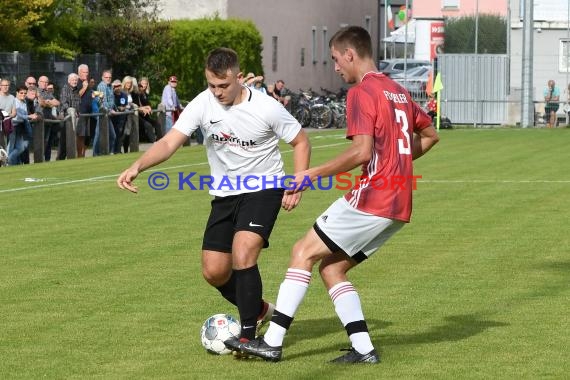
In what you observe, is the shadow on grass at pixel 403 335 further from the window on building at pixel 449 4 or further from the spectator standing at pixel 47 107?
the window on building at pixel 449 4

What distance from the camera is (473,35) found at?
209ft

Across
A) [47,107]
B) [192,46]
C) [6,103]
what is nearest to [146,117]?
[47,107]

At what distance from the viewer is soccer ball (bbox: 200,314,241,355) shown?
8922 mm

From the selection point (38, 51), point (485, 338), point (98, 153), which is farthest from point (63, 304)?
point (38, 51)

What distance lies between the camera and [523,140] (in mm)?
38469

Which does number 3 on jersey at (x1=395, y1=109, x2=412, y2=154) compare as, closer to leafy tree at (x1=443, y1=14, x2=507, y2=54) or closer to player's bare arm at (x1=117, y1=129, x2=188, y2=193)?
player's bare arm at (x1=117, y1=129, x2=188, y2=193)

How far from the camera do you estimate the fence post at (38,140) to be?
93.7ft

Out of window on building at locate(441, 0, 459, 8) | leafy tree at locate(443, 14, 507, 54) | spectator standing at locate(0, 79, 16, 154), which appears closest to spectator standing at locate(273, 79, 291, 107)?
spectator standing at locate(0, 79, 16, 154)

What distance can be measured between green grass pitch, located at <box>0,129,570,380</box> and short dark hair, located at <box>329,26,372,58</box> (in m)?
1.76

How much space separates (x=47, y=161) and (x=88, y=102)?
2.10 m

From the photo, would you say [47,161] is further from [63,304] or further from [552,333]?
[552,333]

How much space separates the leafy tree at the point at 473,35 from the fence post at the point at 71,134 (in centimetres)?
3504

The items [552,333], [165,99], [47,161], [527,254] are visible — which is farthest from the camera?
[165,99]

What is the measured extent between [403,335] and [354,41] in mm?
2237
